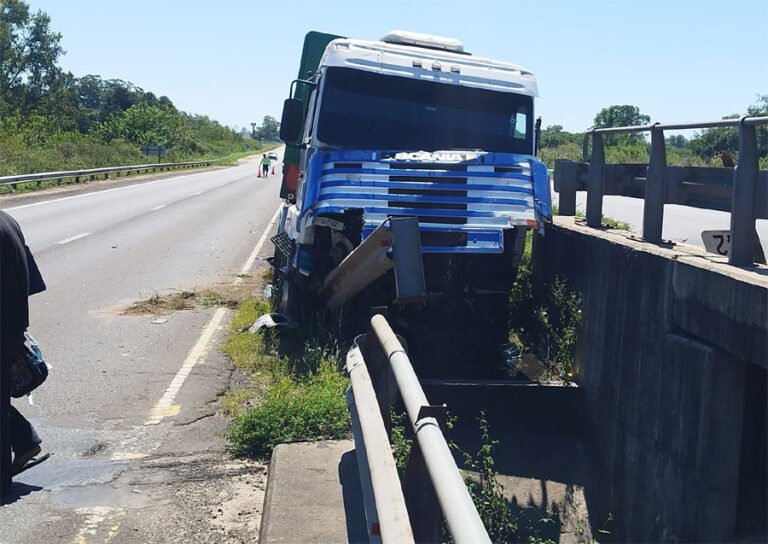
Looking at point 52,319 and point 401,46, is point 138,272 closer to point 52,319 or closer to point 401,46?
point 52,319

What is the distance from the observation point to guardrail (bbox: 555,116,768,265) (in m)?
5.33

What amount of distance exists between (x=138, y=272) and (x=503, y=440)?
9.22m

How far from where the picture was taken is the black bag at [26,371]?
18.3 feet

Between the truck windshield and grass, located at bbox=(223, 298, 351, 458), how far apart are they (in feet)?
6.98

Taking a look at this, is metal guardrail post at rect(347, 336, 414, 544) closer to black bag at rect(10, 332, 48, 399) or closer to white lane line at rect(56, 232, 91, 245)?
black bag at rect(10, 332, 48, 399)

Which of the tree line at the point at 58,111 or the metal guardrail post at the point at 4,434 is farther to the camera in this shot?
the tree line at the point at 58,111

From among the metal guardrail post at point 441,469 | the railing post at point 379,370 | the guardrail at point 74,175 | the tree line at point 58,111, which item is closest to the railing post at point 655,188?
the railing post at point 379,370

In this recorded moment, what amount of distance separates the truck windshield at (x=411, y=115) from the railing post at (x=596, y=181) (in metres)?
1.22

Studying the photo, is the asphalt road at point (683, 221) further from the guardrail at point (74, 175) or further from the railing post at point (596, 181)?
the guardrail at point (74, 175)

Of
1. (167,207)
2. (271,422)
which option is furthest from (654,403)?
(167,207)

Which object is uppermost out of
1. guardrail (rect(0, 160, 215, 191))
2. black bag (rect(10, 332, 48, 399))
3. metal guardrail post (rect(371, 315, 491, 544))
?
metal guardrail post (rect(371, 315, 491, 544))

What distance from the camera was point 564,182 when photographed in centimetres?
930

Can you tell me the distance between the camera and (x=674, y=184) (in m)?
6.63

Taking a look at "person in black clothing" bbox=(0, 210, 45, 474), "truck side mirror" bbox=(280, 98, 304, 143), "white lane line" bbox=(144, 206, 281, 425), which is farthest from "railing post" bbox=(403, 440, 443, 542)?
"truck side mirror" bbox=(280, 98, 304, 143)
